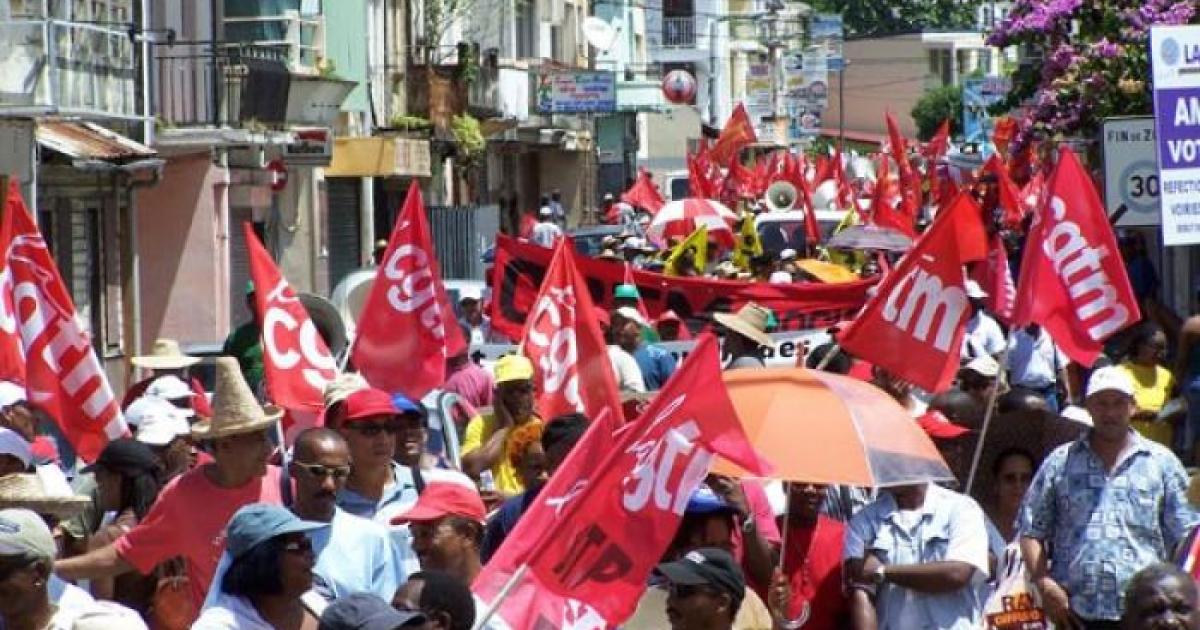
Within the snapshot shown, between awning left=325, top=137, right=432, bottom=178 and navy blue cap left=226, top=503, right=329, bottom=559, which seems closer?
navy blue cap left=226, top=503, right=329, bottom=559

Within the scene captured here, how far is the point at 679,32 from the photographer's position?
286ft

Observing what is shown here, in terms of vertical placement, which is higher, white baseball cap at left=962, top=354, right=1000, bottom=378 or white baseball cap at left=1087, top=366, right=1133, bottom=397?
white baseball cap at left=1087, top=366, right=1133, bottom=397

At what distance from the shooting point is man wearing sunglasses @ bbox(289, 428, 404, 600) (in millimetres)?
8219

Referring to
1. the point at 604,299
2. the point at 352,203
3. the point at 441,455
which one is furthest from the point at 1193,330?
the point at 352,203

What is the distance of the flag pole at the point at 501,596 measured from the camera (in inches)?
275

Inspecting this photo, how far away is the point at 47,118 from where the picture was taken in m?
22.8

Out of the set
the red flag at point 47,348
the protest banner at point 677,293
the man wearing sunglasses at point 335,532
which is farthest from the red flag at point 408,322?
the protest banner at point 677,293

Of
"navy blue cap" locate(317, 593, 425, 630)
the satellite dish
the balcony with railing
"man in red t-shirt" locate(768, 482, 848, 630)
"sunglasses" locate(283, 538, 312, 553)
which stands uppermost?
the balcony with railing

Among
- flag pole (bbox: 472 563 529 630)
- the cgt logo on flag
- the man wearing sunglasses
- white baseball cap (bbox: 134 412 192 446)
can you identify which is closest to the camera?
flag pole (bbox: 472 563 529 630)

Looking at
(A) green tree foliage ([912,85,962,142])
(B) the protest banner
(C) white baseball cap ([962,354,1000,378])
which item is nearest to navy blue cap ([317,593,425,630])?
(C) white baseball cap ([962,354,1000,378])

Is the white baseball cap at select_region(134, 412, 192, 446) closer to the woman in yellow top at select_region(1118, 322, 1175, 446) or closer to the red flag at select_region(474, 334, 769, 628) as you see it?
the red flag at select_region(474, 334, 769, 628)

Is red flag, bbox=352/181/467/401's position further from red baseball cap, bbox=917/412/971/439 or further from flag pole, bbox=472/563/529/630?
flag pole, bbox=472/563/529/630

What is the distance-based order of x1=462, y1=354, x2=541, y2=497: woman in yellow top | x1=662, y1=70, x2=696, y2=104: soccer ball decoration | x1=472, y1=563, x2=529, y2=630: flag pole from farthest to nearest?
x1=662, y1=70, x2=696, y2=104: soccer ball decoration < x1=462, y1=354, x2=541, y2=497: woman in yellow top < x1=472, y1=563, x2=529, y2=630: flag pole

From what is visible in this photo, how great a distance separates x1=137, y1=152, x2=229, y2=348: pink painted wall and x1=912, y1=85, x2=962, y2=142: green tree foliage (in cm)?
7312
